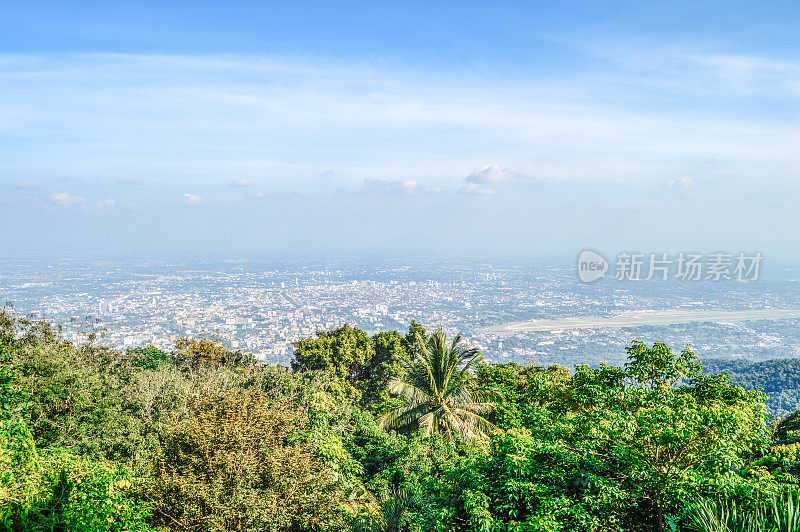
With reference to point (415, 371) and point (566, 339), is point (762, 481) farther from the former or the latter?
point (566, 339)

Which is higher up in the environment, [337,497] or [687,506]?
[687,506]

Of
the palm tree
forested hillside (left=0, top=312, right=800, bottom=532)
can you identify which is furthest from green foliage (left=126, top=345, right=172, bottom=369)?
the palm tree

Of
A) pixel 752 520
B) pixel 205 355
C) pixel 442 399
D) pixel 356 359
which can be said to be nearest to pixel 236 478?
pixel 752 520

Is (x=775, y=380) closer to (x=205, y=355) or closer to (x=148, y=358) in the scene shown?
(x=205, y=355)

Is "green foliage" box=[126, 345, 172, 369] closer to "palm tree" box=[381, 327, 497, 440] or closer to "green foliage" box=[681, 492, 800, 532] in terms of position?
"palm tree" box=[381, 327, 497, 440]

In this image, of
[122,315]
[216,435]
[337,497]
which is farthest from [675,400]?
[122,315]

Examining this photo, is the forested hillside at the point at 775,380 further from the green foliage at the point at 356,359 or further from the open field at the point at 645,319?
the green foliage at the point at 356,359
